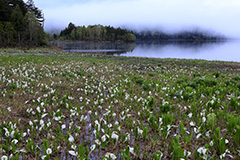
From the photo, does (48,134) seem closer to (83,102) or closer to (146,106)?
(83,102)

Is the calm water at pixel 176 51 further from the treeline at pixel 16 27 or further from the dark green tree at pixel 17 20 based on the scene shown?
the dark green tree at pixel 17 20

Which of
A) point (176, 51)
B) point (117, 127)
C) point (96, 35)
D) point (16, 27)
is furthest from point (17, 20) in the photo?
point (96, 35)

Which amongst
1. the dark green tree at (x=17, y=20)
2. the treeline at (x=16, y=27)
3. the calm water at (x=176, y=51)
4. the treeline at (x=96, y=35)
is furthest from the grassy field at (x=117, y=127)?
the treeline at (x=96, y=35)

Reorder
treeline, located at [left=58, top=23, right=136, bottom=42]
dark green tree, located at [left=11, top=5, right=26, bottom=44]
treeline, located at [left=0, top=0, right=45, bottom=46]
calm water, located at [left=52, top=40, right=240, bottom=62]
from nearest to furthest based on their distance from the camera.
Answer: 1. calm water, located at [left=52, top=40, right=240, bottom=62]
2. treeline, located at [left=0, top=0, right=45, bottom=46]
3. dark green tree, located at [left=11, top=5, right=26, bottom=44]
4. treeline, located at [left=58, top=23, right=136, bottom=42]

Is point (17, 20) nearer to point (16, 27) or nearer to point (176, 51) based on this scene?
point (16, 27)

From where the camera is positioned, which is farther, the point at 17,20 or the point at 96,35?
the point at 96,35

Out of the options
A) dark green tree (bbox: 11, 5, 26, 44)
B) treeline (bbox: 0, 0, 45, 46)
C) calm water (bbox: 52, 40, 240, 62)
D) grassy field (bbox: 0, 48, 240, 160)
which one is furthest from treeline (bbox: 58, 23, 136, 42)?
grassy field (bbox: 0, 48, 240, 160)

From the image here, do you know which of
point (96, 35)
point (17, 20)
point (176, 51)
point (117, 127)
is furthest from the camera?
point (96, 35)

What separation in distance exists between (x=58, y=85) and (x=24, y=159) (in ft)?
15.9

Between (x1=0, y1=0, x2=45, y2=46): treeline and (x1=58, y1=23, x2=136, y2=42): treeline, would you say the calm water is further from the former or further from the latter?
(x1=58, y1=23, x2=136, y2=42): treeline

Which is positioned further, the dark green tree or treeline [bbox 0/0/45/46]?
the dark green tree

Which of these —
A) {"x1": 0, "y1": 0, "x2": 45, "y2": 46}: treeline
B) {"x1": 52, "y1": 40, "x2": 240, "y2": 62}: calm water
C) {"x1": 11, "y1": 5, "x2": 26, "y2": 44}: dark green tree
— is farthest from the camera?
{"x1": 11, "y1": 5, "x2": 26, "y2": 44}: dark green tree

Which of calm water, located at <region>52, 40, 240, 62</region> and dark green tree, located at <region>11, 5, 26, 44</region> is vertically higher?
dark green tree, located at <region>11, 5, 26, 44</region>

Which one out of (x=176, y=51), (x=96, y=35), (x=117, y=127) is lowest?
(x=117, y=127)
